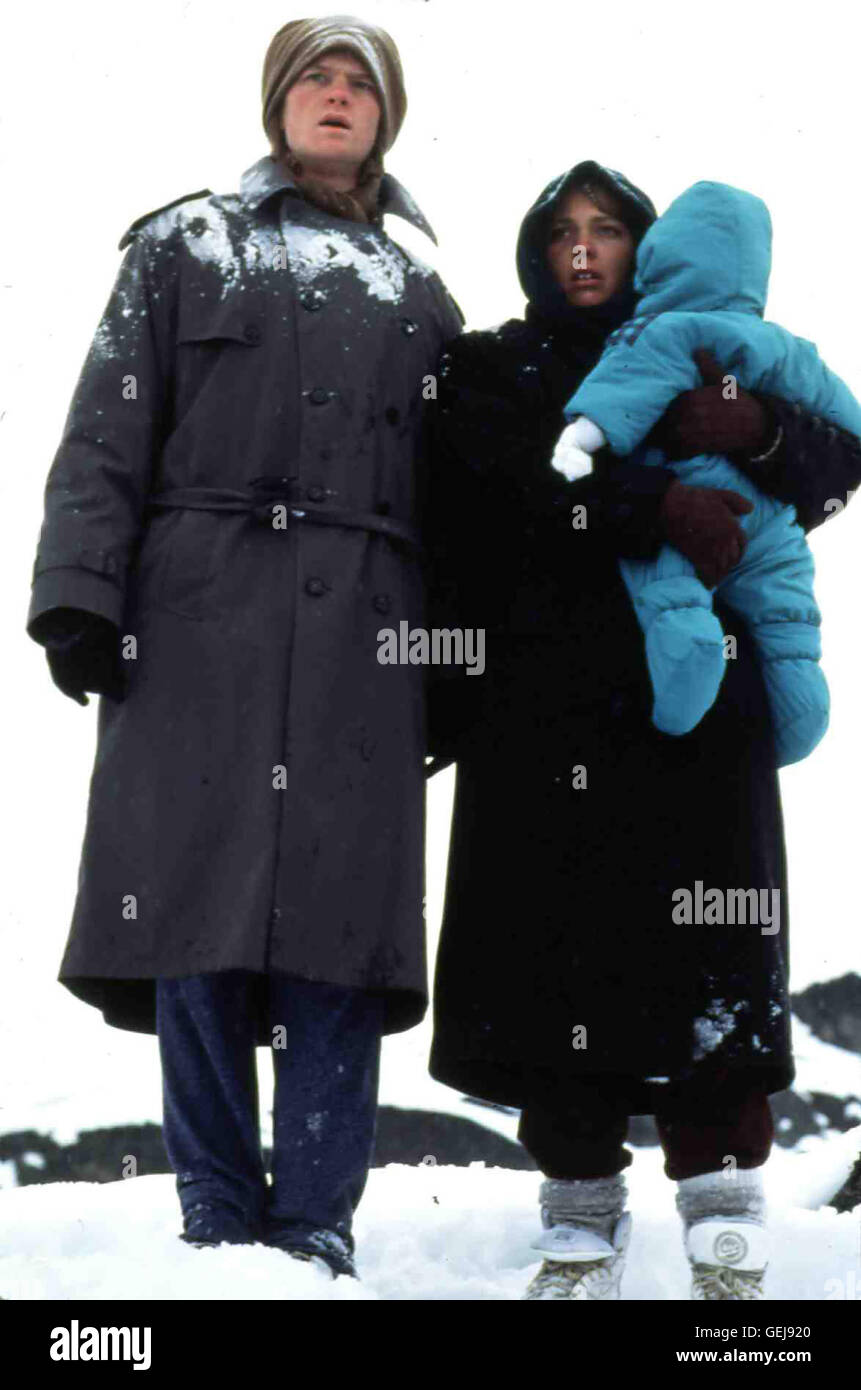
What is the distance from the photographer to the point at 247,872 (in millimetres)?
3500

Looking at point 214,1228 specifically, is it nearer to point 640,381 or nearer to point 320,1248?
point 320,1248

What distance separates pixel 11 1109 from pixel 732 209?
15386 millimetres

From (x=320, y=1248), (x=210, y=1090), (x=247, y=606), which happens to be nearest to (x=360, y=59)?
(x=247, y=606)

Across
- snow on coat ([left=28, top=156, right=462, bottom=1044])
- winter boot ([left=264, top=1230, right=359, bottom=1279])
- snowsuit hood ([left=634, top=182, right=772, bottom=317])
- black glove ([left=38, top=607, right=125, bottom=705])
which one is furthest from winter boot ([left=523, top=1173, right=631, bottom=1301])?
snowsuit hood ([left=634, top=182, right=772, bottom=317])

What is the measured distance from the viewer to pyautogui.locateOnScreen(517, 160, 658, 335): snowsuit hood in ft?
12.6

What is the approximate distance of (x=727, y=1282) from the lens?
135 inches

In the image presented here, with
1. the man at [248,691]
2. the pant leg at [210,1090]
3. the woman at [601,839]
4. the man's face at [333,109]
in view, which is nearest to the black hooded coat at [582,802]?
the woman at [601,839]

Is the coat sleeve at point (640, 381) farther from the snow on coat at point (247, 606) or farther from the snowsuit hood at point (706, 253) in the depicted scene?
the snow on coat at point (247, 606)

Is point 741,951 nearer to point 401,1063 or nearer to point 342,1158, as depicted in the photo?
point 342,1158

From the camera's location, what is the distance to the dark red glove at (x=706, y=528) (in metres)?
3.50

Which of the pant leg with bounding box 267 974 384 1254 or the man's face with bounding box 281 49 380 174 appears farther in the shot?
the man's face with bounding box 281 49 380 174

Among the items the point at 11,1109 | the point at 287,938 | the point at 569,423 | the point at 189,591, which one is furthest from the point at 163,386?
the point at 11,1109

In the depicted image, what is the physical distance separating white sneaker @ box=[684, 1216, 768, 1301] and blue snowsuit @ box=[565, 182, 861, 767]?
84cm

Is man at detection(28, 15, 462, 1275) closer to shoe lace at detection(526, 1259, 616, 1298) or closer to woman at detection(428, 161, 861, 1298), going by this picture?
woman at detection(428, 161, 861, 1298)
